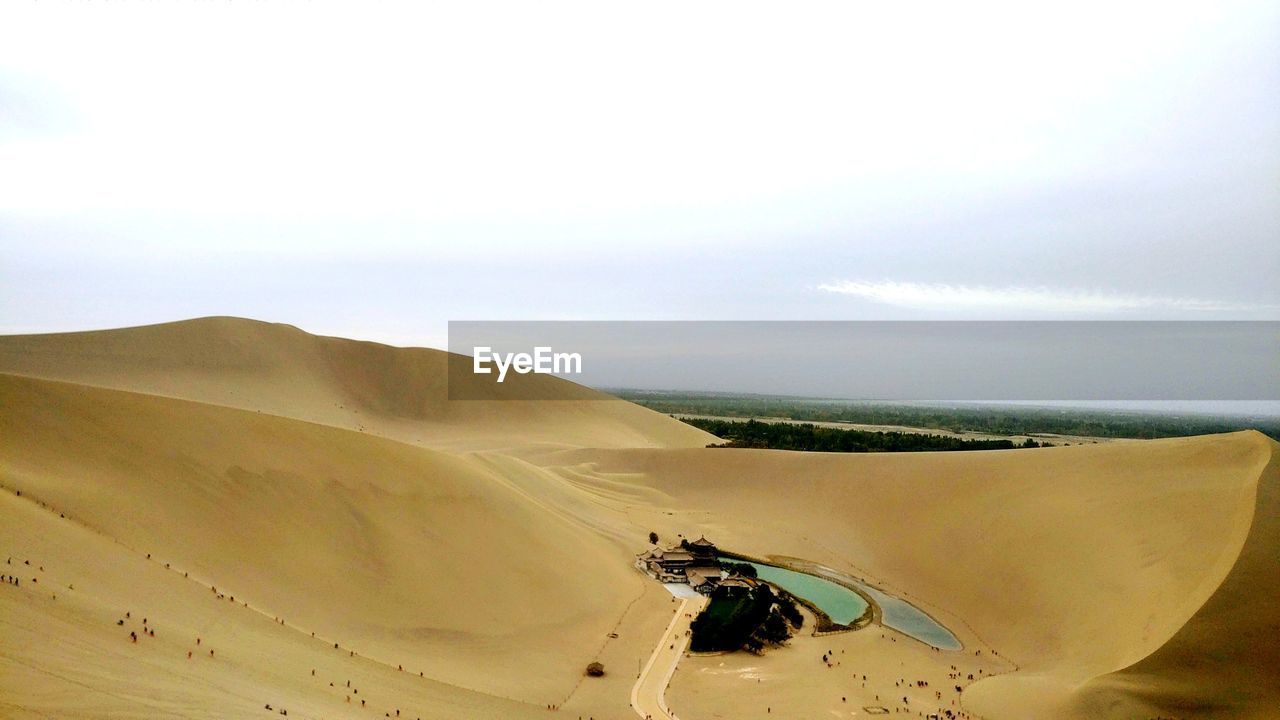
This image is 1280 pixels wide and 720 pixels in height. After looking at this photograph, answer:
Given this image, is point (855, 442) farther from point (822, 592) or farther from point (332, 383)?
point (332, 383)

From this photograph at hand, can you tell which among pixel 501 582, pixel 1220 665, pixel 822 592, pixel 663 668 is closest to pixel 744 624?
pixel 663 668

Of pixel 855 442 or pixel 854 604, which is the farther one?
pixel 855 442

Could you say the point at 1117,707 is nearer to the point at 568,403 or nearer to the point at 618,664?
the point at 618,664

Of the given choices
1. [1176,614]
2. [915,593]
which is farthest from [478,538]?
[1176,614]

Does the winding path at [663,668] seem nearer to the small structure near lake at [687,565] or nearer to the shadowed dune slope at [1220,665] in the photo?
the small structure near lake at [687,565]

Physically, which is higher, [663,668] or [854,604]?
[663,668]

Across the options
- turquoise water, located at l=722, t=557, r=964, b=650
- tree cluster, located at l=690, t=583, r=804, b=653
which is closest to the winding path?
tree cluster, located at l=690, t=583, r=804, b=653

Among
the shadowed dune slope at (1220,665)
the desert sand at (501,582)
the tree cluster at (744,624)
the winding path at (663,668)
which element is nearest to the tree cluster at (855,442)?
the desert sand at (501,582)
